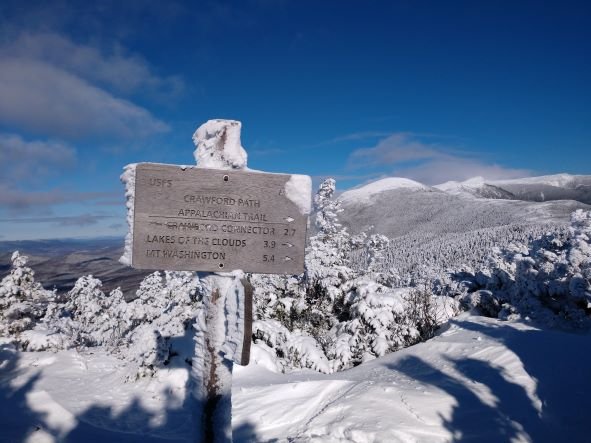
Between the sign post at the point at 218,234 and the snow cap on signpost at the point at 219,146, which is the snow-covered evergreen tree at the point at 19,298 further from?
the snow cap on signpost at the point at 219,146

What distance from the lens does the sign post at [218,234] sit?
2.52 meters

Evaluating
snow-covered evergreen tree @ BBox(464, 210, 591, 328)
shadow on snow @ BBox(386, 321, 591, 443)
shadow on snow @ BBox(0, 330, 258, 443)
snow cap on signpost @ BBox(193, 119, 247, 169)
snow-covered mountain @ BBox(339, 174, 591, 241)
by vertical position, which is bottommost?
shadow on snow @ BBox(0, 330, 258, 443)

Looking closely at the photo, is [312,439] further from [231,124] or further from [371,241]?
[371,241]

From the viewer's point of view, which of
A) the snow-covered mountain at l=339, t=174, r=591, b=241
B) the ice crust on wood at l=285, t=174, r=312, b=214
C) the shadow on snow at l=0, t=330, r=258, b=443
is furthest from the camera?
the snow-covered mountain at l=339, t=174, r=591, b=241

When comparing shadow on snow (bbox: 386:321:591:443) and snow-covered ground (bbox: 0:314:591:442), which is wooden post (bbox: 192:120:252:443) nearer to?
snow-covered ground (bbox: 0:314:591:442)

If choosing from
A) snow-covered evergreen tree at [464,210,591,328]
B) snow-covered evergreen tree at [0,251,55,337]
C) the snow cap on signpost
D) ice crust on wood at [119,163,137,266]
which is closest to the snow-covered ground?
snow-covered evergreen tree at [464,210,591,328]

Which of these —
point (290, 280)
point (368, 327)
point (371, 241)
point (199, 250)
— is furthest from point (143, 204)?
point (371, 241)

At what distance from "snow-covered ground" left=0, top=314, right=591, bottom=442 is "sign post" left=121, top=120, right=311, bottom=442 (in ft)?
5.92

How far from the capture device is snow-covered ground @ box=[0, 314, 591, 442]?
3.80 meters

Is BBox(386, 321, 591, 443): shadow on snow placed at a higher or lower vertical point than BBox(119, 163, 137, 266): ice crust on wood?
lower

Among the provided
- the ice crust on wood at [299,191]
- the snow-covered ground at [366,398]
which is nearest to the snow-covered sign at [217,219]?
the ice crust on wood at [299,191]

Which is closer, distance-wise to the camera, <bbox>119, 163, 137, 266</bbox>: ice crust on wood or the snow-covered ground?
<bbox>119, 163, 137, 266</bbox>: ice crust on wood

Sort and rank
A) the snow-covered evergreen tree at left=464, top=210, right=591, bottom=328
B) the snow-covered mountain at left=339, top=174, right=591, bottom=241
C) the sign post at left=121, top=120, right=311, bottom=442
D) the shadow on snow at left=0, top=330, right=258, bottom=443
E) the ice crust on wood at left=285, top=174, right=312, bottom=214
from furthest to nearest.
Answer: the snow-covered mountain at left=339, top=174, right=591, bottom=241 → the snow-covered evergreen tree at left=464, top=210, right=591, bottom=328 → the shadow on snow at left=0, top=330, right=258, bottom=443 → the ice crust on wood at left=285, top=174, right=312, bottom=214 → the sign post at left=121, top=120, right=311, bottom=442

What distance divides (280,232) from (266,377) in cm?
432
